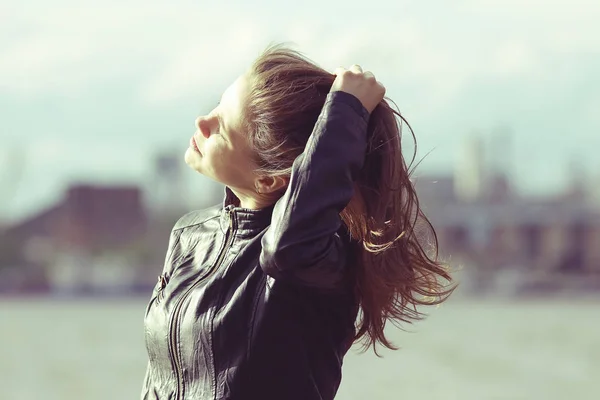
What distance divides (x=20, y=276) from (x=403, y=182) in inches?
2174

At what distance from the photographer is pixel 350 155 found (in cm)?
172

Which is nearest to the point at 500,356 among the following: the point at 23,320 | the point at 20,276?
the point at 23,320

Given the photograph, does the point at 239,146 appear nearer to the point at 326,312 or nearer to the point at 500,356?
the point at 326,312

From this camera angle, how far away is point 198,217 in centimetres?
204

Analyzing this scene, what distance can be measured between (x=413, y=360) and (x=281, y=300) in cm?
2073

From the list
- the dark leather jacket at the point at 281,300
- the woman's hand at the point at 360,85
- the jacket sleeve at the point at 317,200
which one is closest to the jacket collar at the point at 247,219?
the dark leather jacket at the point at 281,300

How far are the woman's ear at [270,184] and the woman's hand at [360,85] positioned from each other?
167 mm

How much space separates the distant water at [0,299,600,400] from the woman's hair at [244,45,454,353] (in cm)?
1274

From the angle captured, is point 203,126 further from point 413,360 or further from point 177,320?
point 413,360

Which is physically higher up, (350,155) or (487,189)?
(350,155)

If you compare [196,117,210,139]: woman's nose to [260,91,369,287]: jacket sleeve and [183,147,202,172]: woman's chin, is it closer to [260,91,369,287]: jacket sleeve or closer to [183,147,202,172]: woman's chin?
[183,147,202,172]: woman's chin

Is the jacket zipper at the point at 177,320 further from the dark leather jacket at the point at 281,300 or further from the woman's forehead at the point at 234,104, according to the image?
the woman's forehead at the point at 234,104

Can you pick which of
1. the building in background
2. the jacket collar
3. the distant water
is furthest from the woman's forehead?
the building in background

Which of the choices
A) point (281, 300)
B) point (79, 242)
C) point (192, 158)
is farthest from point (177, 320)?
point (79, 242)
